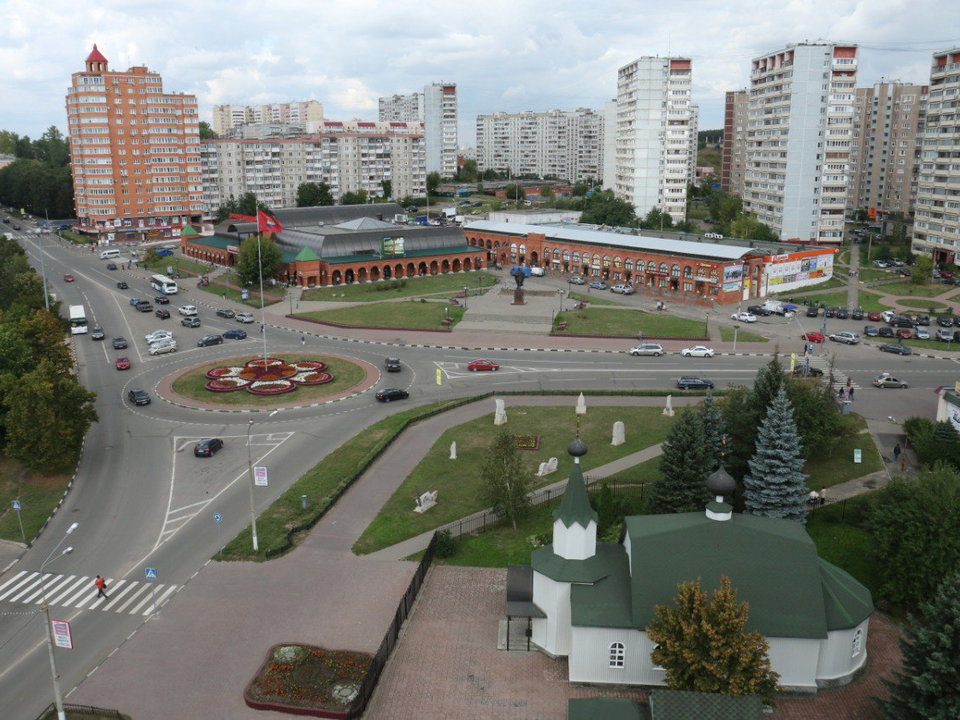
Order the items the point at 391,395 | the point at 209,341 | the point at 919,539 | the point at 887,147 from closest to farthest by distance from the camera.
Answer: the point at 919,539 < the point at 391,395 < the point at 209,341 < the point at 887,147

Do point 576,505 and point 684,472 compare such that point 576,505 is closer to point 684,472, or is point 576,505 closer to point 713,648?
point 713,648

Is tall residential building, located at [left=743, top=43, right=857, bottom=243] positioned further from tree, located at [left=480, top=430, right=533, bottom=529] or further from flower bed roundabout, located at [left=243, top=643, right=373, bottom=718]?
flower bed roundabout, located at [left=243, top=643, right=373, bottom=718]

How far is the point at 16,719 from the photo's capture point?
26.1 metres

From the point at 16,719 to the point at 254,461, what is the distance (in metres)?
21.7

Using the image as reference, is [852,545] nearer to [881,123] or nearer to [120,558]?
[120,558]

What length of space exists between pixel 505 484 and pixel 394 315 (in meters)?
49.2

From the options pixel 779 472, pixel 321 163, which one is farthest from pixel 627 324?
pixel 321 163

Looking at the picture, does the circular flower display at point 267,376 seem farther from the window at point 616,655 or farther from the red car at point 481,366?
the window at point 616,655

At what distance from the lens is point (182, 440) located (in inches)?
1984

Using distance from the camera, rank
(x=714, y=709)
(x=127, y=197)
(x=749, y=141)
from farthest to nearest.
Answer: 1. (x=127, y=197)
2. (x=749, y=141)
3. (x=714, y=709)

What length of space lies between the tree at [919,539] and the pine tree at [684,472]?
7.50m

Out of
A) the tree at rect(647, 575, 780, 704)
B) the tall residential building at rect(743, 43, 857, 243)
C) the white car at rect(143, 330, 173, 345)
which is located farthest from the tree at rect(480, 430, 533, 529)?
the tall residential building at rect(743, 43, 857, 243)

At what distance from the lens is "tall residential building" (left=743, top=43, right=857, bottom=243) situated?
121 metres

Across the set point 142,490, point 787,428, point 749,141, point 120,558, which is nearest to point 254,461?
point 142,490
